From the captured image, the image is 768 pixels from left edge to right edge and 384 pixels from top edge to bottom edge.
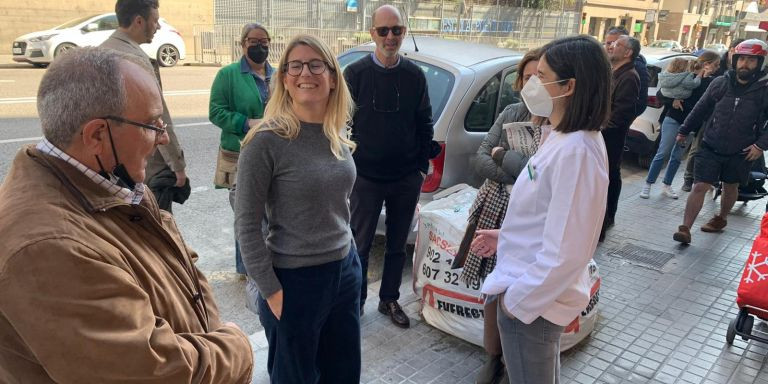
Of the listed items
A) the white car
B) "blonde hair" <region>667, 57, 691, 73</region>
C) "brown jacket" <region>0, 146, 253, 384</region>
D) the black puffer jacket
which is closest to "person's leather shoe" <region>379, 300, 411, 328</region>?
"brown jacket" <region>0, 146, 253, 384</region>

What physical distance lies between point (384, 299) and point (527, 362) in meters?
1.66

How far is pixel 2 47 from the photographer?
685 inches

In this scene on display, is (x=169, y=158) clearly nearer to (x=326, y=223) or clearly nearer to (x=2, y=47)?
(x=326, y=223)

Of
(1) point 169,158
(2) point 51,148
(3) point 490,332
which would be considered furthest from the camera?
(1) point 169,158

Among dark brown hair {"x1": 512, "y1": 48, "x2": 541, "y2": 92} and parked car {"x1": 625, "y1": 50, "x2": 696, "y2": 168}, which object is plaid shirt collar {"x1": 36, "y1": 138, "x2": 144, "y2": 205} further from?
parked car {"x1": 625, "y1": 50, "x2": 696, "y2": 168}

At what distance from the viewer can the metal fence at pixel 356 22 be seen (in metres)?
20.7

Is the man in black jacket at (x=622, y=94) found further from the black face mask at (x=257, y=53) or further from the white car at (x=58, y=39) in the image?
the white car at (x=58, y=39)

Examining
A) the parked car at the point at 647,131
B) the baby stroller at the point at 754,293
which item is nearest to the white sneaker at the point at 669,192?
the parked car at the point at 647,131

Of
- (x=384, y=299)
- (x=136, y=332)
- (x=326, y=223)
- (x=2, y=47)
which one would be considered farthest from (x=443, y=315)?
(x=2, y=47)

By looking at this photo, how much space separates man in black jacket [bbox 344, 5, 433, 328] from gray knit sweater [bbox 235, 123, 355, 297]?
1.09 meters

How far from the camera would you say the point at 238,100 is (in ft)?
12.6

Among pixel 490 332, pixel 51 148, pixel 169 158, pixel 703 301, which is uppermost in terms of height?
pixel 51 148

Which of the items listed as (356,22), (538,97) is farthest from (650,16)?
(538,97)

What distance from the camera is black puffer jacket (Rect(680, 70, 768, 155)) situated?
4984 mm
